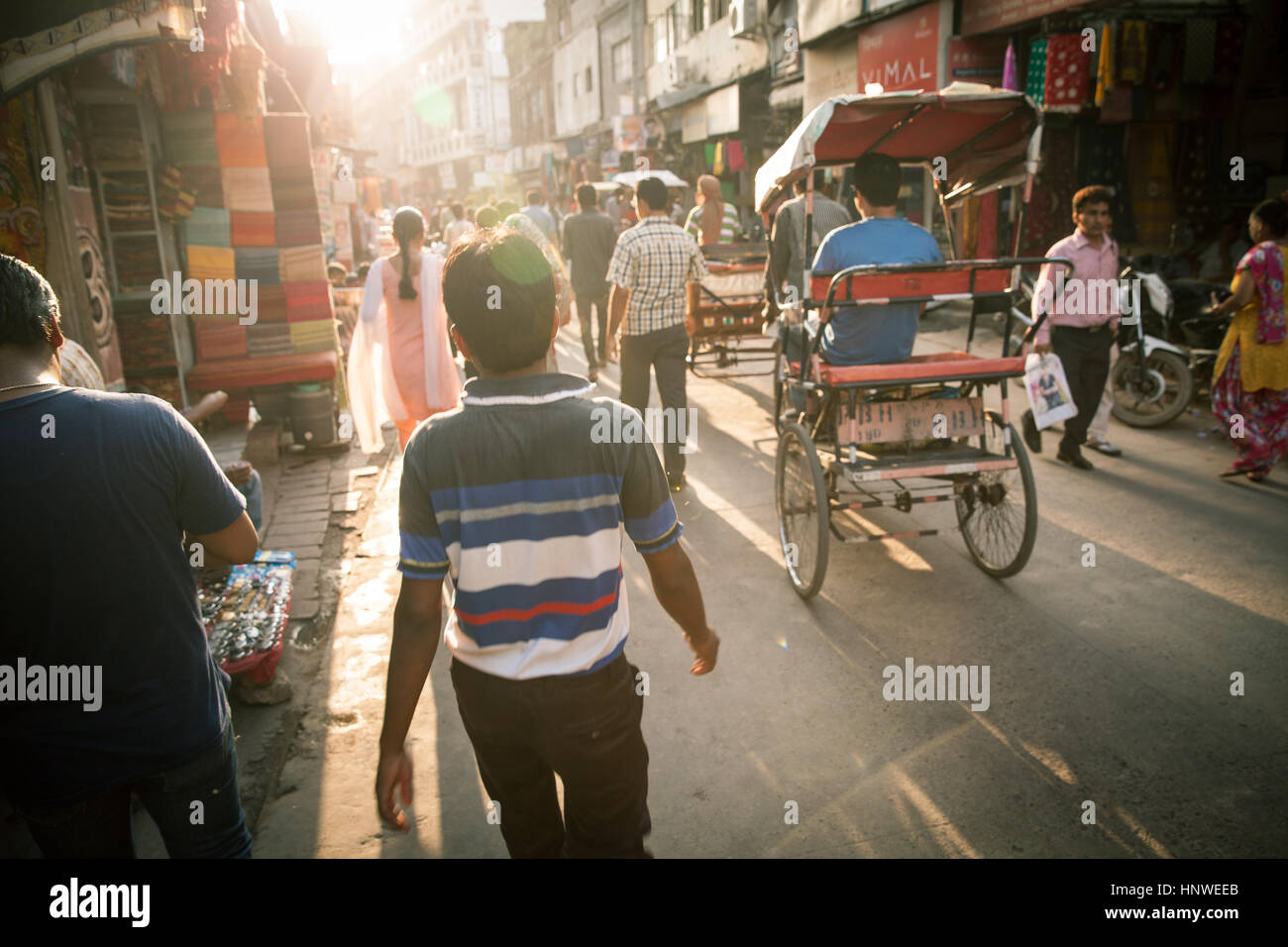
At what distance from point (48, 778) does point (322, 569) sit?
368 cm

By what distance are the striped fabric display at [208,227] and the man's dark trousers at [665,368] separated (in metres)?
4.56

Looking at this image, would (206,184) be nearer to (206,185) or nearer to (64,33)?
(206,185)

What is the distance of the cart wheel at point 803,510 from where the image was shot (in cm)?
438

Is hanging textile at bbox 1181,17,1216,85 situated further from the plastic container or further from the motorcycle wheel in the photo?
the plastic container

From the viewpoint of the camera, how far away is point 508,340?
1.80 m

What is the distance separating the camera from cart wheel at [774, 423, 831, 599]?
438 cm

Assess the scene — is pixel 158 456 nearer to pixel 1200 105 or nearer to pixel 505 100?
pixel 1200 105

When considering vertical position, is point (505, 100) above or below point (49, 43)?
above

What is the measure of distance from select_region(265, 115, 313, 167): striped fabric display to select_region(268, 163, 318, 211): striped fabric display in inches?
2.5

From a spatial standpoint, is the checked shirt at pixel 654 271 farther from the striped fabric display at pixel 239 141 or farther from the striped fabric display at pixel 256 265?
the striped fabric display at pixel 239 141

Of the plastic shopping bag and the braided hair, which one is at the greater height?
the braided hair

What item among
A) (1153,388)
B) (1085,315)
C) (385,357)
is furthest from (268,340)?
(1153,388)

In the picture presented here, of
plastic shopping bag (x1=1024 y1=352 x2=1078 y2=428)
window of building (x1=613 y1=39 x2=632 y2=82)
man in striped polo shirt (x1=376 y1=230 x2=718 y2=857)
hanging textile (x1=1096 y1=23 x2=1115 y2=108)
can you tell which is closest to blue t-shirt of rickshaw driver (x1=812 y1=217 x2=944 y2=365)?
plastic shopping bag (x1=1024 y1=352 x2=1078 y2=428)
